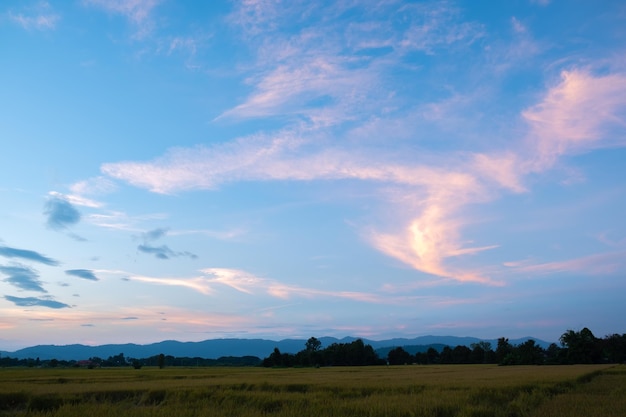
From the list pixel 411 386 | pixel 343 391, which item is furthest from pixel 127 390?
pixel 411 386

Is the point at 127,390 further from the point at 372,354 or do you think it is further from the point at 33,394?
the point at 372,354

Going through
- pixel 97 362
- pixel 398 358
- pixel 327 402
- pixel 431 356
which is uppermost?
pixel 327 402

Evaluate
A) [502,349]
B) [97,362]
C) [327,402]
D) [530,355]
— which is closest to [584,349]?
[530,355]

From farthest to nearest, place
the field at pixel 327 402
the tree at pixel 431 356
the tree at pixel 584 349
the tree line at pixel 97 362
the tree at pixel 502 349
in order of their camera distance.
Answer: the tree at pixel 431 356 → the tree at pixel 502 349 → the tree line at pixel 97 362 → the tree at pixel 584 349 → the field at pixel 327 402

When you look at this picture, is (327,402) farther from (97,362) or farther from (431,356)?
(97,362)

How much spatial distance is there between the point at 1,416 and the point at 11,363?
108 m

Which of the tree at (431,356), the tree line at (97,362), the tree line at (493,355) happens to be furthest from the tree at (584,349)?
the tree line at (97,362)

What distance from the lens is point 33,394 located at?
1894 centimetres

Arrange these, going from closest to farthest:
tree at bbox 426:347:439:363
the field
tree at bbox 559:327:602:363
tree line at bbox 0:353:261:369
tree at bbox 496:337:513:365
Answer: the field, tree at bbox 559:327:602:363, tree line at bbox 0:353:261:369, tree at bbox 496:337:513:365, tree at bbox 426:347:439:363

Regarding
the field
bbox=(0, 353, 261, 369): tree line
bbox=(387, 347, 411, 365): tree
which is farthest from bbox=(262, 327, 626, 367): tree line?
the field

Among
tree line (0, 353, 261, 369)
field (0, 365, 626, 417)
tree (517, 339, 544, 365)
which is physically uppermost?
field (0, 365, 626, 417)

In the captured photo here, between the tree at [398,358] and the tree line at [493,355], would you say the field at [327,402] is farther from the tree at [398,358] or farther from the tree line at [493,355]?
the tree at [398,358]

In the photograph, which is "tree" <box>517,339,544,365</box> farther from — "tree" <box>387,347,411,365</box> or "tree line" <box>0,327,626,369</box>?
"tree" <box>387,347,411,365</box>

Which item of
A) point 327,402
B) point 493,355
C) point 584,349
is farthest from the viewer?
point 493,355
